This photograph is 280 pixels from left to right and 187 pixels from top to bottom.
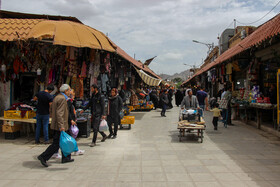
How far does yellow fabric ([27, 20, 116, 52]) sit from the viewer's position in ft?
23.6

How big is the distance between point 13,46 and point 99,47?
10.2 ft

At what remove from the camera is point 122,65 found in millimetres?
13266

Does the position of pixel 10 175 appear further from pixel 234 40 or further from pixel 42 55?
pixel 234 40

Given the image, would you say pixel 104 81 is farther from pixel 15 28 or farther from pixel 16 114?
pixel 15 28

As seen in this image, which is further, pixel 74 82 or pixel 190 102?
pixel 74 82

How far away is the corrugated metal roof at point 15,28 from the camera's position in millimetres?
7296

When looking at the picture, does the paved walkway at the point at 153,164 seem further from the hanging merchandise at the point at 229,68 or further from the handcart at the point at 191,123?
the hanging merchandise at the point at 229,68

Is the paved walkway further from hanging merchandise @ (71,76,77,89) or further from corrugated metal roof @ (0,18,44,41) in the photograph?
corrugated metal roof @ (0,18,44,41)

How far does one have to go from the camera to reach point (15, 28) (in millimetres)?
7656

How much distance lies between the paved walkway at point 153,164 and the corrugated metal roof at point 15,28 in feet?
11.0

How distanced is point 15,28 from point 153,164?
612 cm

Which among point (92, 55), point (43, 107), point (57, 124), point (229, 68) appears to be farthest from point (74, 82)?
point (229, 68)

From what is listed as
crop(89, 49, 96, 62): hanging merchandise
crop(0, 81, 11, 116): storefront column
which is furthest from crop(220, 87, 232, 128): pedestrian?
crop(0, 81, 11, 116): storefront column

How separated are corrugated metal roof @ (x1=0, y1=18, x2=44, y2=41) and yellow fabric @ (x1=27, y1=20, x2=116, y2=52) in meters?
0.25
